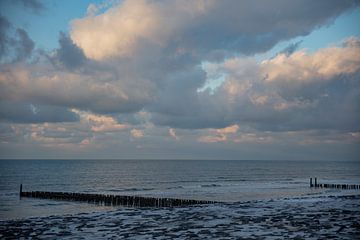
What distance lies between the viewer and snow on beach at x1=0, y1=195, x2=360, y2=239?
46.9 ft

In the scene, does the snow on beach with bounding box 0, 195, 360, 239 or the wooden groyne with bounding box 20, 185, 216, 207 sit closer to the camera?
the snow on beach with bounding box 0, 195, 360, 239

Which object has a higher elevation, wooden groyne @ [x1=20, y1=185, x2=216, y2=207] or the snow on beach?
the snow on beach

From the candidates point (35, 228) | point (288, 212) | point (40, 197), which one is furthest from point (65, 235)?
point (40, 197)

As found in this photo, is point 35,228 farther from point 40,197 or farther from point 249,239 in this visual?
point 40,197

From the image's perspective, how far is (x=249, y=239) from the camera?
13.2m

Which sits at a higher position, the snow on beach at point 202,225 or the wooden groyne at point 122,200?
the snow on beach at point 202,225

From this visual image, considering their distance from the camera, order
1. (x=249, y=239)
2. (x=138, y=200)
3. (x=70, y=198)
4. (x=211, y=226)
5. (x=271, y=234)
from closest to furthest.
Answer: (x=249, y=239) < (x=271, y=234) < (x=211, y=226) < (x=138, y=200) < (x=70, y=198)

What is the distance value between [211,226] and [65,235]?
20.9ft

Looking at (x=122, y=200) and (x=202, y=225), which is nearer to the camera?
(x=202, y=225)

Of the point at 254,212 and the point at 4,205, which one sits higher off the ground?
the point at 254,212

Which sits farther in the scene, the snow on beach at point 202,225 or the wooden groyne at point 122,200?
the wooden groyne at point 122,200

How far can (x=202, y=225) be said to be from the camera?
16672mm

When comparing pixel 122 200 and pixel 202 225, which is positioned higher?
pixel 202 225

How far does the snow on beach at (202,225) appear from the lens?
14.3 meters
